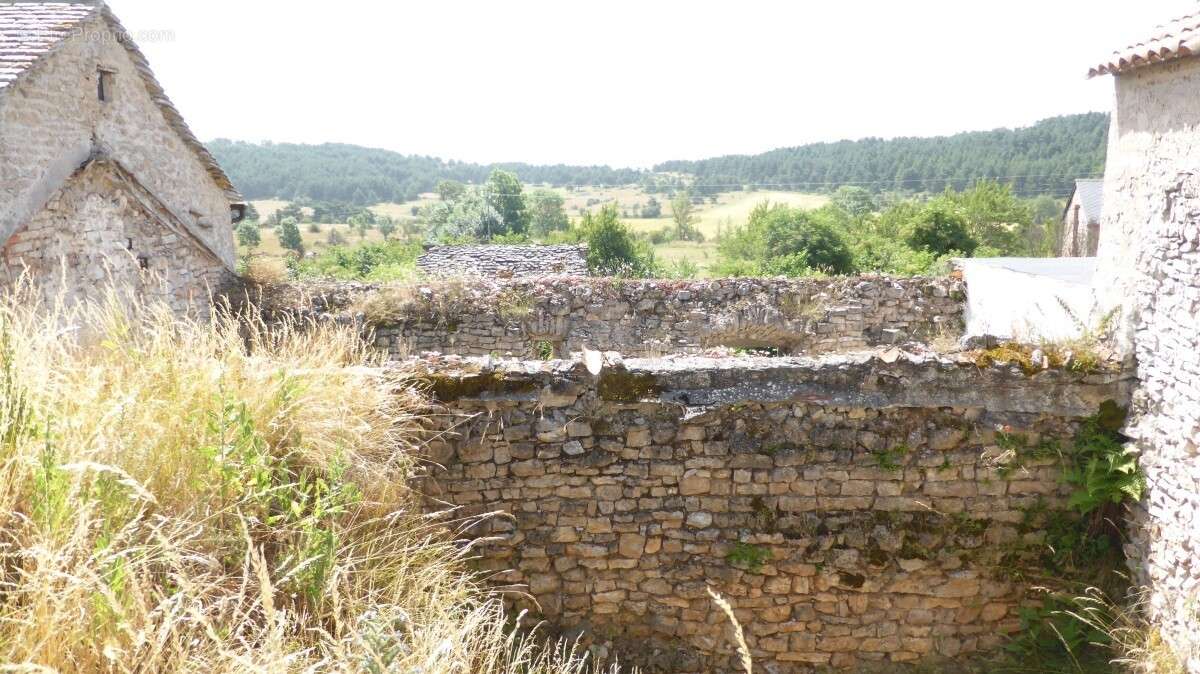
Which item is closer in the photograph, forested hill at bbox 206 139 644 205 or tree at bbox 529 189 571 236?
tree at bbox 529 189 571 236

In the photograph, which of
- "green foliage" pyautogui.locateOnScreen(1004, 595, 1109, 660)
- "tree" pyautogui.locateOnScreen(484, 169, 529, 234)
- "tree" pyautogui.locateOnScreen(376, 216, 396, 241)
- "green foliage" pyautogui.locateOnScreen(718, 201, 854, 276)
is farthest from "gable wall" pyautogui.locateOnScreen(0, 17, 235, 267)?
"tree" pyautogui.locateOnScreen(376, 216, 396, 241)

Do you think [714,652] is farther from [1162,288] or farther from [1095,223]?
[1095,223]

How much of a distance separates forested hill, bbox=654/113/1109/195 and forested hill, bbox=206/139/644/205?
41.1m

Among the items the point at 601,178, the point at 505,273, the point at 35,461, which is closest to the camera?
the point at 35,461

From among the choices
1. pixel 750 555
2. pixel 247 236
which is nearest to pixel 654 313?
pixel 750 555

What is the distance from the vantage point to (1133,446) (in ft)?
17.3

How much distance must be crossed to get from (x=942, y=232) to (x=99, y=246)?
28003 millimetres

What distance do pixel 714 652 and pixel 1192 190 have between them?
439 centimetres

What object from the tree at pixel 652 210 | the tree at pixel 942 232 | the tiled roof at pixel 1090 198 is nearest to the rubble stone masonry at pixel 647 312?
the tree at pixel 942 232

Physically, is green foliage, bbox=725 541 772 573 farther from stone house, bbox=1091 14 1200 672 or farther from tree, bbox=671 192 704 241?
tree, bbox=671 192 704 241

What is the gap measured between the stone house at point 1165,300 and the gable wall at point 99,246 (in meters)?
8.49

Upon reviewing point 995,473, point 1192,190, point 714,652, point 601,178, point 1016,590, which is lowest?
point 714,652

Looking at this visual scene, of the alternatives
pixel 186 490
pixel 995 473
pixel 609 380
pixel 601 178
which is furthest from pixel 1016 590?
pixel 601 178

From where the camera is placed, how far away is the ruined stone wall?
1188cm
